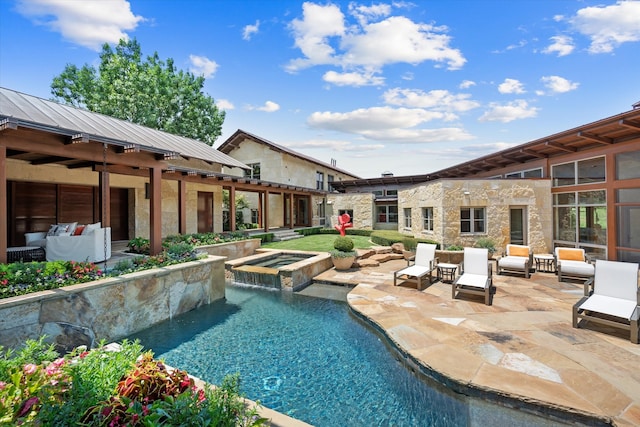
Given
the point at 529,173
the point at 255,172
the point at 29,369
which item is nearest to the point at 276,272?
the point at 29,369

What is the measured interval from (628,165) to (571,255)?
372 cm

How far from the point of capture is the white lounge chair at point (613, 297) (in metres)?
4.92

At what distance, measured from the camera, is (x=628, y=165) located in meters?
9.29

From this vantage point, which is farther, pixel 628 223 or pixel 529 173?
pixel 529 173

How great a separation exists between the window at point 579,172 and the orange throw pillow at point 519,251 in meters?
4.03

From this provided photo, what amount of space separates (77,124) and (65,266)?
22.5 feet

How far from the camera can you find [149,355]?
9.02ft

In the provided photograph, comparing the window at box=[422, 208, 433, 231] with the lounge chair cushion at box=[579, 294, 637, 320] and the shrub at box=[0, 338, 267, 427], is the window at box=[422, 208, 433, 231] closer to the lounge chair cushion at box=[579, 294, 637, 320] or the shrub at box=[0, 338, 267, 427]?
the lounge chair cushion at box=[579, 294, 637, 320]

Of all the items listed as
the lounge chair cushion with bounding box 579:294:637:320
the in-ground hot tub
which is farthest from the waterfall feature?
the lounge chair cushion with bounding box 579:294:637:320

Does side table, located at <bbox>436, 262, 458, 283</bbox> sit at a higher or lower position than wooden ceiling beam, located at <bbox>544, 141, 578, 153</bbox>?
lower

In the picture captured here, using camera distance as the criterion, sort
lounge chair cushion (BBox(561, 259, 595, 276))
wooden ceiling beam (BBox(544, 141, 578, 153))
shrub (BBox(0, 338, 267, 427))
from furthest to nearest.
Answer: wooden ceiling beam (BBox(544, 141, 578, 153)) → lounge chair cushion (BBox(561, 259, 595, 276)) → shrub (BBox(0, 338, 267, 427))

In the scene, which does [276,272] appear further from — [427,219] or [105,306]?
[427,219]

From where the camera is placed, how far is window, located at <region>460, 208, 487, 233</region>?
40.9 feet

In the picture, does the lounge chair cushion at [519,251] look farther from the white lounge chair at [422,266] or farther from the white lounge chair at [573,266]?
the white lounge chair at [422,266]
